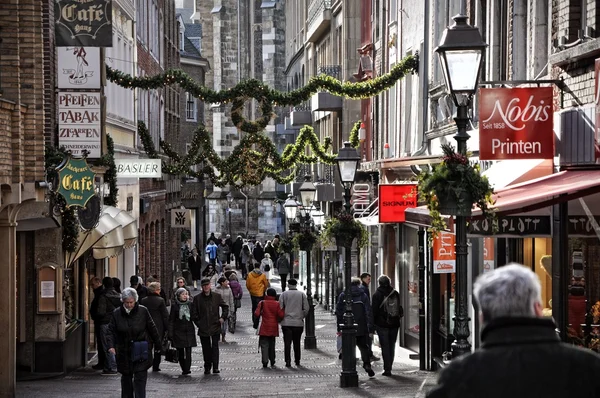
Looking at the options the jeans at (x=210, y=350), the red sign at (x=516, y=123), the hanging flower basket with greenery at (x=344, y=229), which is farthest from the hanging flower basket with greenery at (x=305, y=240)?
the red sign at (x=516, y=123)

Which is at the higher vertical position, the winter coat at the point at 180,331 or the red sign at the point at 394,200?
the red sign at the point at 394,200

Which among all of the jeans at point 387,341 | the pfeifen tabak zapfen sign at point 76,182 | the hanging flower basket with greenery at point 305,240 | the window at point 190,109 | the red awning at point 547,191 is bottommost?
the jeans at point 387,341

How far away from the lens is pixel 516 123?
1502 centimetres

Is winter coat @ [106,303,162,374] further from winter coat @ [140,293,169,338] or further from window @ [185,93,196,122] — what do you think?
window @ [185,93,196,122]

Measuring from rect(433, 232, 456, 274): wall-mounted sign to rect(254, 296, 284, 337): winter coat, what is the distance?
13.7ft

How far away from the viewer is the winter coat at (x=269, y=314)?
75.5 feet

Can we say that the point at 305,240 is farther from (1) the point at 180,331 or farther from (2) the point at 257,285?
(1) the point at 180,331

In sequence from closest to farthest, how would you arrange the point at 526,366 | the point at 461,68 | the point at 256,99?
the point at 526,366 → the point at 461,68 → the point at 256,99

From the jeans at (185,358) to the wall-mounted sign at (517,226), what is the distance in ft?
25.8

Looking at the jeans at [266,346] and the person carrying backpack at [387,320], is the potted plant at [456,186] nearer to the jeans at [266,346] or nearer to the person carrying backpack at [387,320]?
the person carrying backpack at [387,320]

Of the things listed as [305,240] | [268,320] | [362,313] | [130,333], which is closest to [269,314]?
[268,320]

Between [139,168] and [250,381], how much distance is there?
850 cm

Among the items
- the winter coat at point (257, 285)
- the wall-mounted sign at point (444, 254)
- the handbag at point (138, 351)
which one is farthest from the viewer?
the winter coat at point (257, 285)

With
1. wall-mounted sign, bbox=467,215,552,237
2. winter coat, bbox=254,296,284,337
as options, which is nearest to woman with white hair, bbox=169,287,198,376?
winter coat, bbox=254,296,284,337
